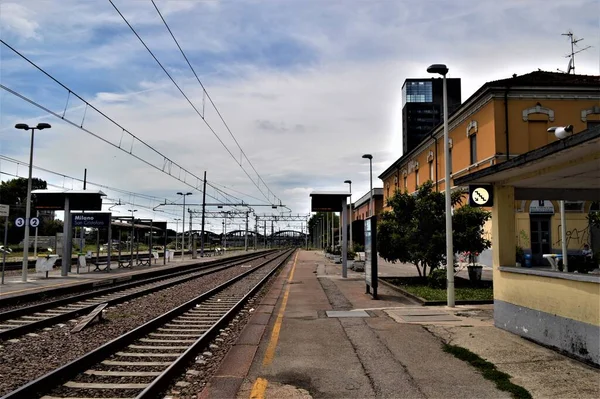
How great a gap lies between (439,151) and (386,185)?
21995 mm

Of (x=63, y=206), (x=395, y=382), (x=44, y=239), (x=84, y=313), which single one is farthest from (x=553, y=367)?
(x=44, y=239)

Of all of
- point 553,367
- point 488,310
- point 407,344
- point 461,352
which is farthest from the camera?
point 488,310

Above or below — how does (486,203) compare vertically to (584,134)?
below

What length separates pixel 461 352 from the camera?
23.6ft

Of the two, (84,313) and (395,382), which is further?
(84,313)

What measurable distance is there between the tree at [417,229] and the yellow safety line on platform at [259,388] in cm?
1226

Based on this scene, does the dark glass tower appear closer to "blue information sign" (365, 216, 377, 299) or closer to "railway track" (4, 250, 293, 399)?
"blue information sign" (365, 216, 377, 299)

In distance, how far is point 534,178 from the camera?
322 inches

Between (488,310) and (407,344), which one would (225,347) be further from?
(488,310)

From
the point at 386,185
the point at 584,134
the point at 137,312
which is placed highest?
the point at 386,185

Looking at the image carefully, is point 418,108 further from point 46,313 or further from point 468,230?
point 46,313

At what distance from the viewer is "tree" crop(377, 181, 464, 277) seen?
17422mm

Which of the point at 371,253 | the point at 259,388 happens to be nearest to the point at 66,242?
the point at 371,253

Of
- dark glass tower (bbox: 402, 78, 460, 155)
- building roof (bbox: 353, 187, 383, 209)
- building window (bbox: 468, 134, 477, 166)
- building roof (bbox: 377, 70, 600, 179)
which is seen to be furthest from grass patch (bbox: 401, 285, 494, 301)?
dark glass tower (bbox: 402, 78, 460, 155)
